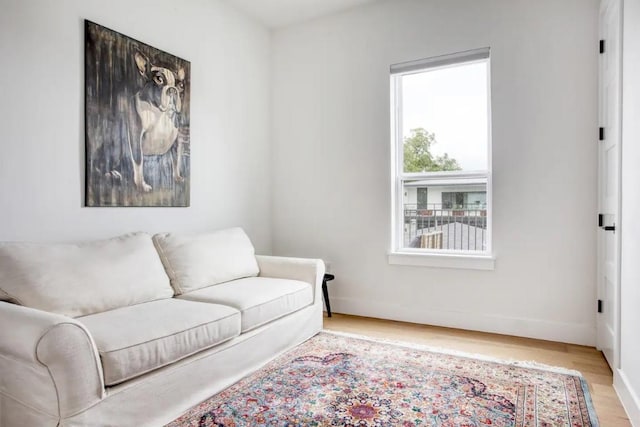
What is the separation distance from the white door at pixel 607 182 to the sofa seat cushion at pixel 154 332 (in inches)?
89.5

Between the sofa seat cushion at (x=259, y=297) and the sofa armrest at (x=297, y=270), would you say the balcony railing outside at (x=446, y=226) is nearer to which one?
the sofa armrest at (x=297, y=270)

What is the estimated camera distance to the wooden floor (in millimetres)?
2137

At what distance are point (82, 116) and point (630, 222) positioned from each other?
3.08 metres

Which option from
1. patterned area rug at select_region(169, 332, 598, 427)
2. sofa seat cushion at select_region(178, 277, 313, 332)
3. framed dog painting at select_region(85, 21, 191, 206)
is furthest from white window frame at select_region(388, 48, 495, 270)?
framed dog painting at select_region(85, 21, 191, 206)

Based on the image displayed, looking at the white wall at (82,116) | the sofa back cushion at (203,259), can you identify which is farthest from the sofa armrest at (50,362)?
the sofa back cushion at (203,259)

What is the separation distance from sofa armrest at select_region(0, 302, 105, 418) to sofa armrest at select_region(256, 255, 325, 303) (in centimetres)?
172

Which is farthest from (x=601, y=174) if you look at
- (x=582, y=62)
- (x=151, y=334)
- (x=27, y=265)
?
(x=27, y=265)

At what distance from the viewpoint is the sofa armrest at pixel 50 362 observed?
149 centimetres

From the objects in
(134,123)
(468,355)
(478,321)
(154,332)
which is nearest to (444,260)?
(478,321)

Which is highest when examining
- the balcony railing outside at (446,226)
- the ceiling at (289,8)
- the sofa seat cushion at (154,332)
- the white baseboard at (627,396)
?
the ceiling at (289,8)

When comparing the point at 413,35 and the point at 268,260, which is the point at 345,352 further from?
the point at 413,35

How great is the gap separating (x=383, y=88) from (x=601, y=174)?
6.02 ft

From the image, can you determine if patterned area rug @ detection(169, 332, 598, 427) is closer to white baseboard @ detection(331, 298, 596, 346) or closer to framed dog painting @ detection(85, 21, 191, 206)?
white baseboard @ detection(331, 298, 596, 346)

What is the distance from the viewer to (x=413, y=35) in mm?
3562
